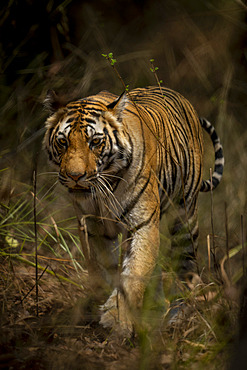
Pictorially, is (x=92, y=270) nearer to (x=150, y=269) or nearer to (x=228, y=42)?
(x=150, y=269)

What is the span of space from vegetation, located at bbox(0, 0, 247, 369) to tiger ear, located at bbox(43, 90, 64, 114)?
47cm

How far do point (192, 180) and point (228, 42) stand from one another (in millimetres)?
2839

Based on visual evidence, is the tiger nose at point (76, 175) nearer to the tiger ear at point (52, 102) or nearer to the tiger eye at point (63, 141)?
the tiger eye at point (63, 141)

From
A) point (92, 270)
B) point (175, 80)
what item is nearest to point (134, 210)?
point (92, 270)

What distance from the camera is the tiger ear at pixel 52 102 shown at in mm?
3432

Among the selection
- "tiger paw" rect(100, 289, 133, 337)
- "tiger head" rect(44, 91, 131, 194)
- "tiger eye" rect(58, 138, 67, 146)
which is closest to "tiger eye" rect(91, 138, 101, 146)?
"tiger head" rect(44, 91, 131, 194)

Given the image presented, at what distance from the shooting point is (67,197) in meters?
4.44

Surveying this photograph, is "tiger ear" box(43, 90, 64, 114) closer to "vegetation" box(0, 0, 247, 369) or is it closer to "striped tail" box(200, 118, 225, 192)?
"vegetation" box(0, 0, 247, 369)

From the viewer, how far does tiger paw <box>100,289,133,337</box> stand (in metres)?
3.11

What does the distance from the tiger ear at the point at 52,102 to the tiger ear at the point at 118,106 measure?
329mm

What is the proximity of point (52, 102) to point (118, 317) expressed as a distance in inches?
56.5

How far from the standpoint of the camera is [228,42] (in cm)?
646

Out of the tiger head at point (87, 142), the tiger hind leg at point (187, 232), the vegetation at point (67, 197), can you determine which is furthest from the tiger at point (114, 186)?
the tiger hind leg at point (187, 232)

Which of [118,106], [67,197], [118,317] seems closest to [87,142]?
[118,106]
